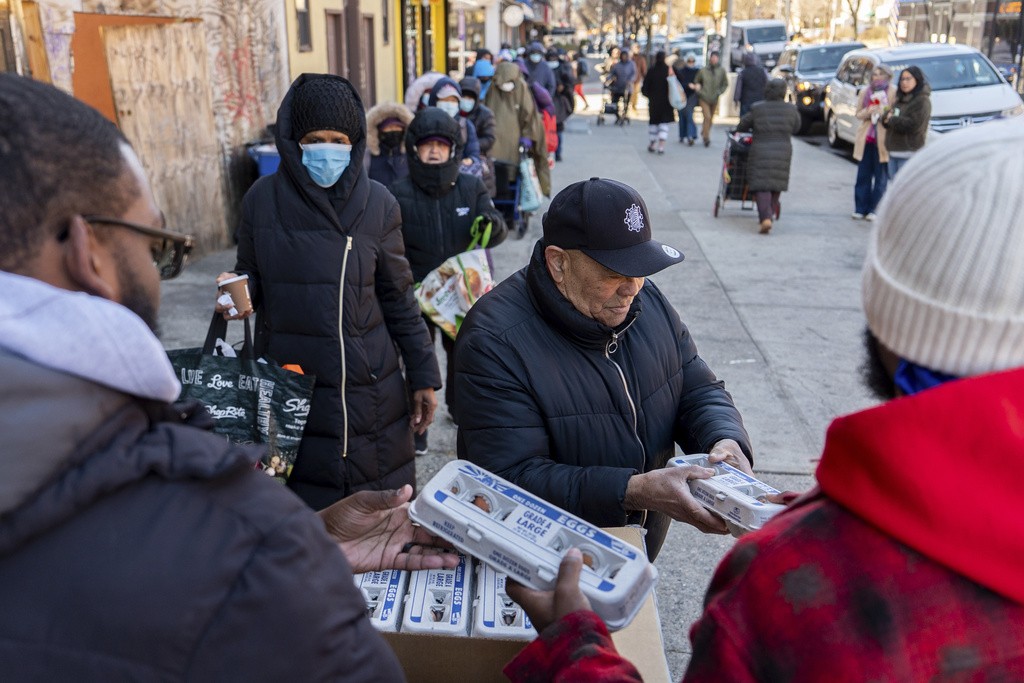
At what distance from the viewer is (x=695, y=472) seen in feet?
6.95

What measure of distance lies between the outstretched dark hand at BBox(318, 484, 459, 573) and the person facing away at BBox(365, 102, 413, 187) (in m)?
4.58

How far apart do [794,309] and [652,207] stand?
15.1 feet

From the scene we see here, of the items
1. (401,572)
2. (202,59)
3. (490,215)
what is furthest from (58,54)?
(401,572)

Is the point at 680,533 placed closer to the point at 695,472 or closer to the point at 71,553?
the point at 695,472

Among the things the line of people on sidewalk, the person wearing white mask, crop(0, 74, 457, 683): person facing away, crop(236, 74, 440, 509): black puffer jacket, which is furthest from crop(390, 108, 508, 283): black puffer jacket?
crop(0, 74, 457, 683): person facing away

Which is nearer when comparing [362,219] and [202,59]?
[362,219]

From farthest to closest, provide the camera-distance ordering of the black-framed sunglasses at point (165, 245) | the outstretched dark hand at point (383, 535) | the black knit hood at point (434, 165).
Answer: the black knit hood at point (434, 165), the outstretched dark hand at point (383, 535), the black-framed sunglasses at point (165, 245)

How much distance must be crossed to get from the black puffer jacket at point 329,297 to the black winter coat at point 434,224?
5.33ft

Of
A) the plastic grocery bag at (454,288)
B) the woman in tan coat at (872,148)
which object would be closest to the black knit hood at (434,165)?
the plastic grocery bag at (454,288)

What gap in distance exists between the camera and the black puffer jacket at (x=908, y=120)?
9828mm

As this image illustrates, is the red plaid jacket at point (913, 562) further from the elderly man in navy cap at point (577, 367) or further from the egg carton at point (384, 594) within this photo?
the elderly man in navy cap at point (577, 367)

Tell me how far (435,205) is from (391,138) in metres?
1.41

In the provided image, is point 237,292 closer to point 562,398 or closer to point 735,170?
point 562,398

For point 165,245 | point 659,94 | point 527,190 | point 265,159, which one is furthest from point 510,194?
point 165,245
